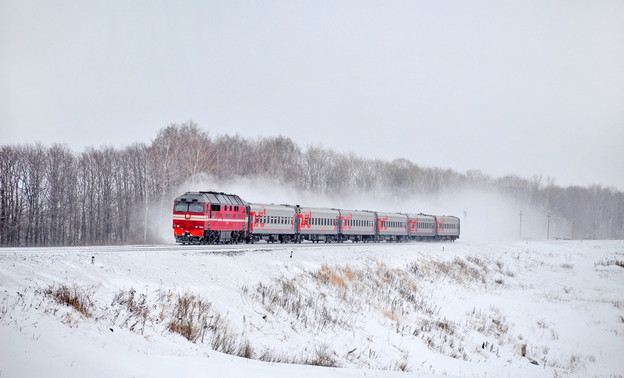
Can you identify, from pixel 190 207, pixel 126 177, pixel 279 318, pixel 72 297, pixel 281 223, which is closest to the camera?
pixel 72 297

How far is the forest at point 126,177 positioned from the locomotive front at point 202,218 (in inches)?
388

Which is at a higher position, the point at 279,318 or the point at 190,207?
the point at 190,207

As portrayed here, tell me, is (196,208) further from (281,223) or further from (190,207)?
(281,223)

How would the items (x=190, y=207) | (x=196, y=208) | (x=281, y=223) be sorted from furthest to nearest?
(x=281, y=223) → (x=190, y=207) → (x=196, y=208)

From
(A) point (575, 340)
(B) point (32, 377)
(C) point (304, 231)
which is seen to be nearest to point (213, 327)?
(B) point (32, 377)

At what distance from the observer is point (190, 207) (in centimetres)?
3731

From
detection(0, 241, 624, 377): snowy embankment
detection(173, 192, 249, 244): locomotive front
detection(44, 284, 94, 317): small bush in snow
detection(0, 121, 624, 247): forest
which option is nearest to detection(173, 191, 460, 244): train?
detection(173, 192, 249, 244): locomotive front

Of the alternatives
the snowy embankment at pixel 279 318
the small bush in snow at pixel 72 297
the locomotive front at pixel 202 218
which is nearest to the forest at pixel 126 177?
the locomotive front at pixel 202 218

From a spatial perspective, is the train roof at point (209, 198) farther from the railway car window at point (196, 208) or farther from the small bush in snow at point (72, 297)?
the small bush in snow at point (72, 297)

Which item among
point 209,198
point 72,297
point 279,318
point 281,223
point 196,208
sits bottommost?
point 279,318

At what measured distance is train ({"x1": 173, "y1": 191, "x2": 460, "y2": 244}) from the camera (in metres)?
37.4

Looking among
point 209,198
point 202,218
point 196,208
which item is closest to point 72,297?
point 202,218

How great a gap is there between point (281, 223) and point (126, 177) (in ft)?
133

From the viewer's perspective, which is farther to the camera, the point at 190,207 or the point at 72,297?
the point at 190,207
